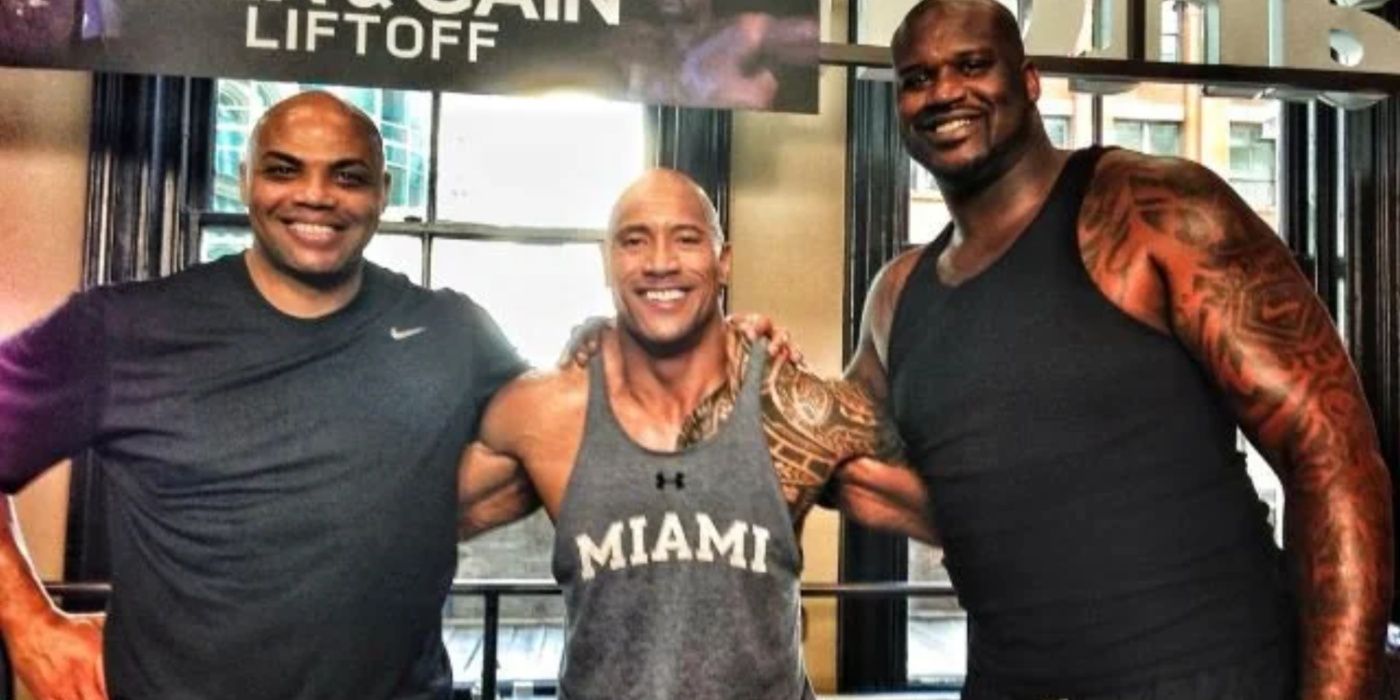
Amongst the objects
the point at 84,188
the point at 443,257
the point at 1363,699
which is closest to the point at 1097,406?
the point at 1363,699

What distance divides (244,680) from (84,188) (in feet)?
5.48

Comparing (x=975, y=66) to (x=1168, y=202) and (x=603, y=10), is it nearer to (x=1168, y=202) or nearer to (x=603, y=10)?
(x=1168, y=202)

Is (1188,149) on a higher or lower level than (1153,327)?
higher

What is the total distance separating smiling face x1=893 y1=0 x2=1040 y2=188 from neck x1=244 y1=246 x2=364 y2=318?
0.91m

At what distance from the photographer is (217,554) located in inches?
59.5

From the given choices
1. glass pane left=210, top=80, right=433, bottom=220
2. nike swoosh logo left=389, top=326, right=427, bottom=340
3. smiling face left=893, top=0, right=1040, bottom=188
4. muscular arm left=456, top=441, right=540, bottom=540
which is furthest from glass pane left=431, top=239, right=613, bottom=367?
smiling face left=893, top=0, right=1040, bottom=188

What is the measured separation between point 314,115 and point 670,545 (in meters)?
0.83

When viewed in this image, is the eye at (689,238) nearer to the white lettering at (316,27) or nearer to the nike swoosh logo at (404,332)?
the nike swoosh logo at (404,332)

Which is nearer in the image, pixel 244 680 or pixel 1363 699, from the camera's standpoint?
pixel 1363 699

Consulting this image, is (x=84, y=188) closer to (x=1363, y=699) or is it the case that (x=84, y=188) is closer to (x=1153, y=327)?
(x=1153, y=327)

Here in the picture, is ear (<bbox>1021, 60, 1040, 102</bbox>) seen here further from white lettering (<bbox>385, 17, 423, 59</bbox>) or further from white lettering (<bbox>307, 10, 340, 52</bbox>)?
white lettering (<bbox>307, 10, 340, 52</bbox>)

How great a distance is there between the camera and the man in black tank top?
1390 mm

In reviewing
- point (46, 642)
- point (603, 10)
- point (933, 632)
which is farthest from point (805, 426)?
point (933, 632)

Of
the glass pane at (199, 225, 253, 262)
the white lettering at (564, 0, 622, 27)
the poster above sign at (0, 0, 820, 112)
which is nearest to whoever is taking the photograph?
the poster above sign at (0, 0, 820, 112)
